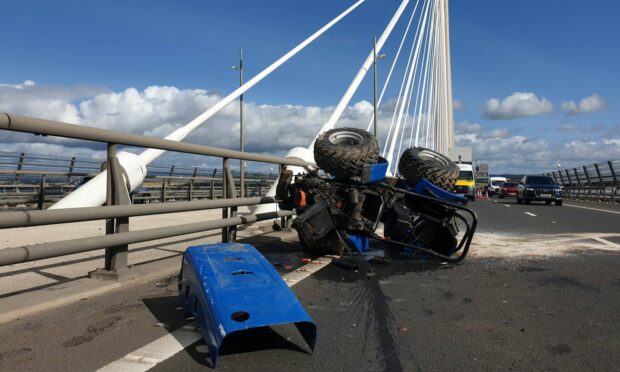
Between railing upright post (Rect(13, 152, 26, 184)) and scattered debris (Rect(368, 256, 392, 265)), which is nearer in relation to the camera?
scattered debris (Rect(368, 256, 392, 265))

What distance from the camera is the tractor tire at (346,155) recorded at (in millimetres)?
6777

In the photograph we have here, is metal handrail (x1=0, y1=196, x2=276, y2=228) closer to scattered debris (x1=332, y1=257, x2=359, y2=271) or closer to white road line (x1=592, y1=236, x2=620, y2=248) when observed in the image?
scattered debris (x1=332, y1=257, x2=359, y2=271)

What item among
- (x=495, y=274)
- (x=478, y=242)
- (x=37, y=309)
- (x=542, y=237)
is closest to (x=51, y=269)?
(x=37, y=309)

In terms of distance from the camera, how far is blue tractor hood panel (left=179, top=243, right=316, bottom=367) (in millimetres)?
3080

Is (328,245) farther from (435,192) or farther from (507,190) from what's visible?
(507,190)

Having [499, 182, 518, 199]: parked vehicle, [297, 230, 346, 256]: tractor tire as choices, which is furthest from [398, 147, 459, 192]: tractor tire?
[499, 182, 518, 199]: parked vehicle

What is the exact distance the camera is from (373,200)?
6863 millimetres

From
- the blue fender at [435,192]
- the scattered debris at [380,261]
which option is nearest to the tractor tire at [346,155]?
the blue fender at [435,192]

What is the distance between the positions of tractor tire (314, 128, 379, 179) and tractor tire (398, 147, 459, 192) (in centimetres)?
49

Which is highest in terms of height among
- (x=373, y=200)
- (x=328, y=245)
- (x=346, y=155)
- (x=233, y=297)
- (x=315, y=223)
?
(x=346, y=155)

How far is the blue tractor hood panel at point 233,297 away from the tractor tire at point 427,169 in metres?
3.66

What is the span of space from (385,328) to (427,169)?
3608 millimetres

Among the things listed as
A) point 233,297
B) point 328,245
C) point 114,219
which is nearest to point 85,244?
point 114,219

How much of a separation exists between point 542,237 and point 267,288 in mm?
8051
